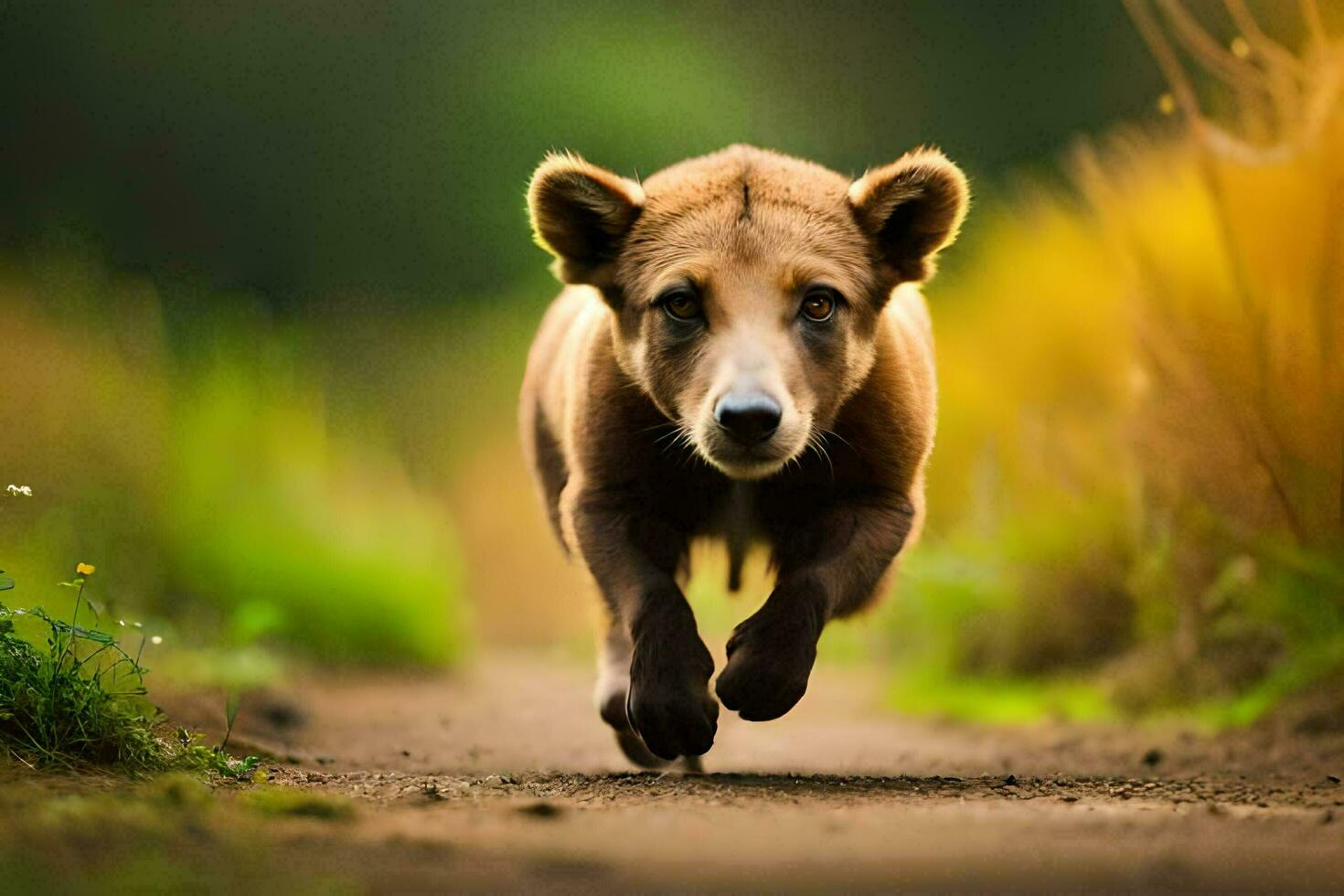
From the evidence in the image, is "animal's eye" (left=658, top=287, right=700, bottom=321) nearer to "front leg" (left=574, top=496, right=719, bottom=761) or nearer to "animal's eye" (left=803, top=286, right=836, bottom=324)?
"animal's eye" (left=803, top=286, right=836, bottom=324)

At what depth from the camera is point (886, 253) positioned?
4688mm

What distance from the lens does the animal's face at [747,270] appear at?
4.18 meters

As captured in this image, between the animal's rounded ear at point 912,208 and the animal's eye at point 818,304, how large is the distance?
0.35m

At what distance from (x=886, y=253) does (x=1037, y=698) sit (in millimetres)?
3824

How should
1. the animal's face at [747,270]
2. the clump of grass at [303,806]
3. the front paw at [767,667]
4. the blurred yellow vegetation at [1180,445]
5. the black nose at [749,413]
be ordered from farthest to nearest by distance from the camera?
the blurred yellow vegetation at [1180,445] → the animal's face at [747,270] → the front paw at [767,667] → the black nose at [749,413] → the clump of grass at [303,806]

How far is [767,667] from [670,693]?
0.87ft

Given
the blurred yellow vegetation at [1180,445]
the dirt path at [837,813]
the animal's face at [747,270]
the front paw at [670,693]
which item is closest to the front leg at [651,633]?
the front paw at [670,693]

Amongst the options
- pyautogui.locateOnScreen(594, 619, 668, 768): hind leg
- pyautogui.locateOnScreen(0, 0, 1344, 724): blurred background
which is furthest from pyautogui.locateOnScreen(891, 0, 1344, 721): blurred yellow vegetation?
pyautogui.locateOnScreen(594, 619, 668, 768): hind leg

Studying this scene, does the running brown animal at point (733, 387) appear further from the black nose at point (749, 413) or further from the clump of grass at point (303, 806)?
the clump of grass at point (303, 806)

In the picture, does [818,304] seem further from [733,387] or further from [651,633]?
[651,633]

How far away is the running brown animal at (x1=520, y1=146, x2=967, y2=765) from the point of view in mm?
4094

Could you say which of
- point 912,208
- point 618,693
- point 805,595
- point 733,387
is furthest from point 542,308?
point 733,387

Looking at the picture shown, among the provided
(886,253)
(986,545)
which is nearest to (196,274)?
(986,545)

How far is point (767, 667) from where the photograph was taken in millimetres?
4008
